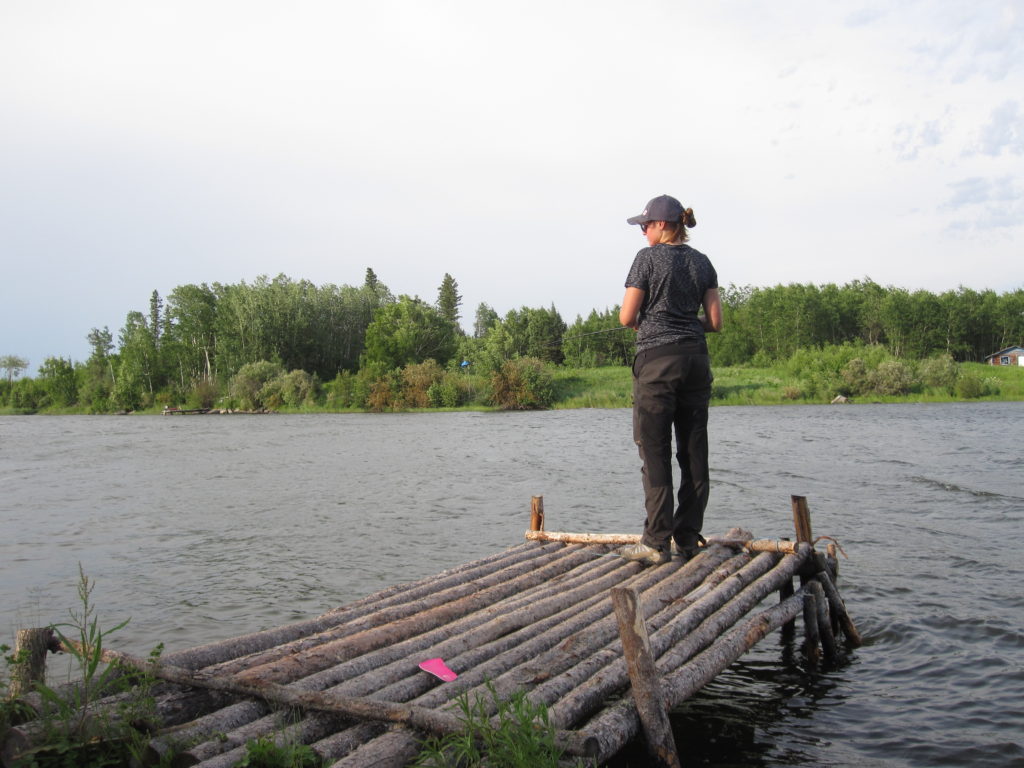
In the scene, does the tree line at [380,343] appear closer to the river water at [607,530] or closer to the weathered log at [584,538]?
the river water at [607,530]

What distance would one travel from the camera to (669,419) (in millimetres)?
6172

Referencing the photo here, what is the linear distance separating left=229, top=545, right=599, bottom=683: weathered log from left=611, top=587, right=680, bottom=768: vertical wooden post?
5.39 feet

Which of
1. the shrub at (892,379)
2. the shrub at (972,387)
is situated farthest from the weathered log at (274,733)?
the shrub at (972,387)

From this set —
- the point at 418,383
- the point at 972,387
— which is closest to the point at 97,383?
→ the point at 418,383

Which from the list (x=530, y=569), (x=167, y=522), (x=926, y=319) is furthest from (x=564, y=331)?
(x=530, y=569)

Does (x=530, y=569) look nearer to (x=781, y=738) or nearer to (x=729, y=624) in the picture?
(x=729, y=624)

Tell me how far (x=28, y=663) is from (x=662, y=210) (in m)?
5.25

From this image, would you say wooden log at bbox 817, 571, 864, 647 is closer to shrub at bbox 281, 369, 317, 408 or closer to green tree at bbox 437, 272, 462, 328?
shrub at bbox 281, 369, 317, 408

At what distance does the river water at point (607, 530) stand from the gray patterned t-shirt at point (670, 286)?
308cm

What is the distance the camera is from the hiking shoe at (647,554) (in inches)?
265

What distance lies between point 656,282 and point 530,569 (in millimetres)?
2881

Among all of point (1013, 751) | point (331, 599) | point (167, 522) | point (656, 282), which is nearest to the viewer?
point (1013, 751)

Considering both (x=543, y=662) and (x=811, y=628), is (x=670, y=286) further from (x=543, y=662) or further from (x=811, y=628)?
(x=811, y=628)

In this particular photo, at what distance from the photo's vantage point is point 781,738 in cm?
561
